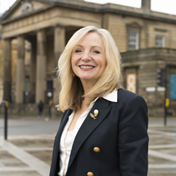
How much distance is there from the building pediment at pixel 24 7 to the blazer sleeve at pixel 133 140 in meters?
32.9

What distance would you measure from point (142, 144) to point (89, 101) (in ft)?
1.82

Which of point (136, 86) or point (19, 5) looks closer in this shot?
point (136, 86)

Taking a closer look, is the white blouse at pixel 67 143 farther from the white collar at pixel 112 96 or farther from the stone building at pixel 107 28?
the stone building at pixel 107 28

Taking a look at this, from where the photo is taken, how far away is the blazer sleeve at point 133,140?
1.90 meters

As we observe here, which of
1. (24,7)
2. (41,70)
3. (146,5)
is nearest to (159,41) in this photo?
(146,5)

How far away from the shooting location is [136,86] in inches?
1147

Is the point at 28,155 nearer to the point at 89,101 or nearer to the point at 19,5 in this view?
the point at 89,101

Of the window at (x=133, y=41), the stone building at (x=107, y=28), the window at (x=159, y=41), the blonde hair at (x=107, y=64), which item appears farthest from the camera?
the window at (x=159, y=41)

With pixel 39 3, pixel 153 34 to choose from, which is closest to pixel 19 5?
pixel 39 3

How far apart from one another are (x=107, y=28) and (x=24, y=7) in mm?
10465

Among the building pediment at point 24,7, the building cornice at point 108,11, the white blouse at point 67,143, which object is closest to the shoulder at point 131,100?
the white blouse at point 67,143

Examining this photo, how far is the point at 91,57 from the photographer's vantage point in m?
2.25

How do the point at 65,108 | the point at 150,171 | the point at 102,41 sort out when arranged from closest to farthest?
the point at 102,41 → the point at 65,108 → the point at 150,171

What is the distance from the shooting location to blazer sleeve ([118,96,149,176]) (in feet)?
6.22
